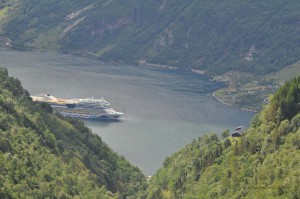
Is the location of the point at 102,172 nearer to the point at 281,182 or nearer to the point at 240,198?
the point at 240,198

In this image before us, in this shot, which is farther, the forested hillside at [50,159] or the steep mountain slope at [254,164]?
the forested hillside at [50,159]

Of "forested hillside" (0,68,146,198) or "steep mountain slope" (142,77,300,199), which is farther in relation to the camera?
"forested hillside" (0,68,146,198)

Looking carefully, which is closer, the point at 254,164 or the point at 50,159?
the point at 254,164
